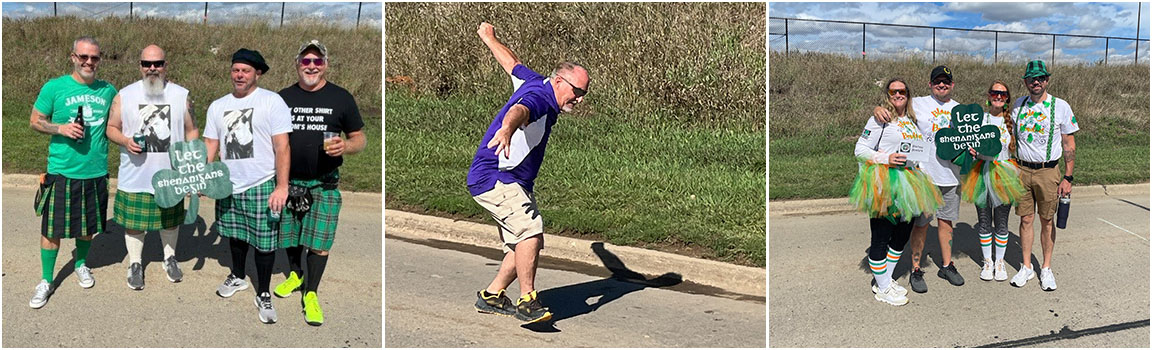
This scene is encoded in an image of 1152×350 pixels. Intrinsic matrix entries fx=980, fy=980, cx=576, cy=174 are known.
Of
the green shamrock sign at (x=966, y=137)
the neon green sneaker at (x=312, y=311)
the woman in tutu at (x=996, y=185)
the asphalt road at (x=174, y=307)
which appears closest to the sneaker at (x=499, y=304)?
the asphalt road at (x=174, y=307)

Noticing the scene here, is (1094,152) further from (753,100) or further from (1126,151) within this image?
(753,100)

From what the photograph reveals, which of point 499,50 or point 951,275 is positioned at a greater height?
point 499,50

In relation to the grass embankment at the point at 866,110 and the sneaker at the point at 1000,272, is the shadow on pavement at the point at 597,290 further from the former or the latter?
the grass embankment at the point at 866,110

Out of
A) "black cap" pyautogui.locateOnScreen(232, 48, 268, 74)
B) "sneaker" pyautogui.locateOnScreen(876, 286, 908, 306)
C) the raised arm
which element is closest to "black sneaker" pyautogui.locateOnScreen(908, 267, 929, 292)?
"sneaker" pyautogui.locateOnScreen(876, 286, 908, 306)

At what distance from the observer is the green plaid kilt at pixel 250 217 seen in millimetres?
4973

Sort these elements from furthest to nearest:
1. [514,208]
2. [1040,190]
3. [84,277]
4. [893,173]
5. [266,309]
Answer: [1040,190]
[893,173]
[84,277]
[266,309]
[514,208]

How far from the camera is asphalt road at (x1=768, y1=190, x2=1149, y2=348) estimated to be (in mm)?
5730

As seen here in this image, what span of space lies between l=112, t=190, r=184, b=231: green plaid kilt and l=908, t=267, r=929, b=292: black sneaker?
183 inches

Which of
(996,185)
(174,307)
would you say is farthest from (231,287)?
(996,185)

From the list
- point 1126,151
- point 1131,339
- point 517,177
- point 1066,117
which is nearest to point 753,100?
point 1066,117

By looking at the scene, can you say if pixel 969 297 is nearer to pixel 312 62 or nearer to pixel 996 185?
pixel 996 185

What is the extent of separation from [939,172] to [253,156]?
4.32 meters

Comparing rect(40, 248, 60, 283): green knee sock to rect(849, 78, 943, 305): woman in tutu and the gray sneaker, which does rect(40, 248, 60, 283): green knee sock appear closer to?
the gray sneaker

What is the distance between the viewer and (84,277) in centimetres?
580
